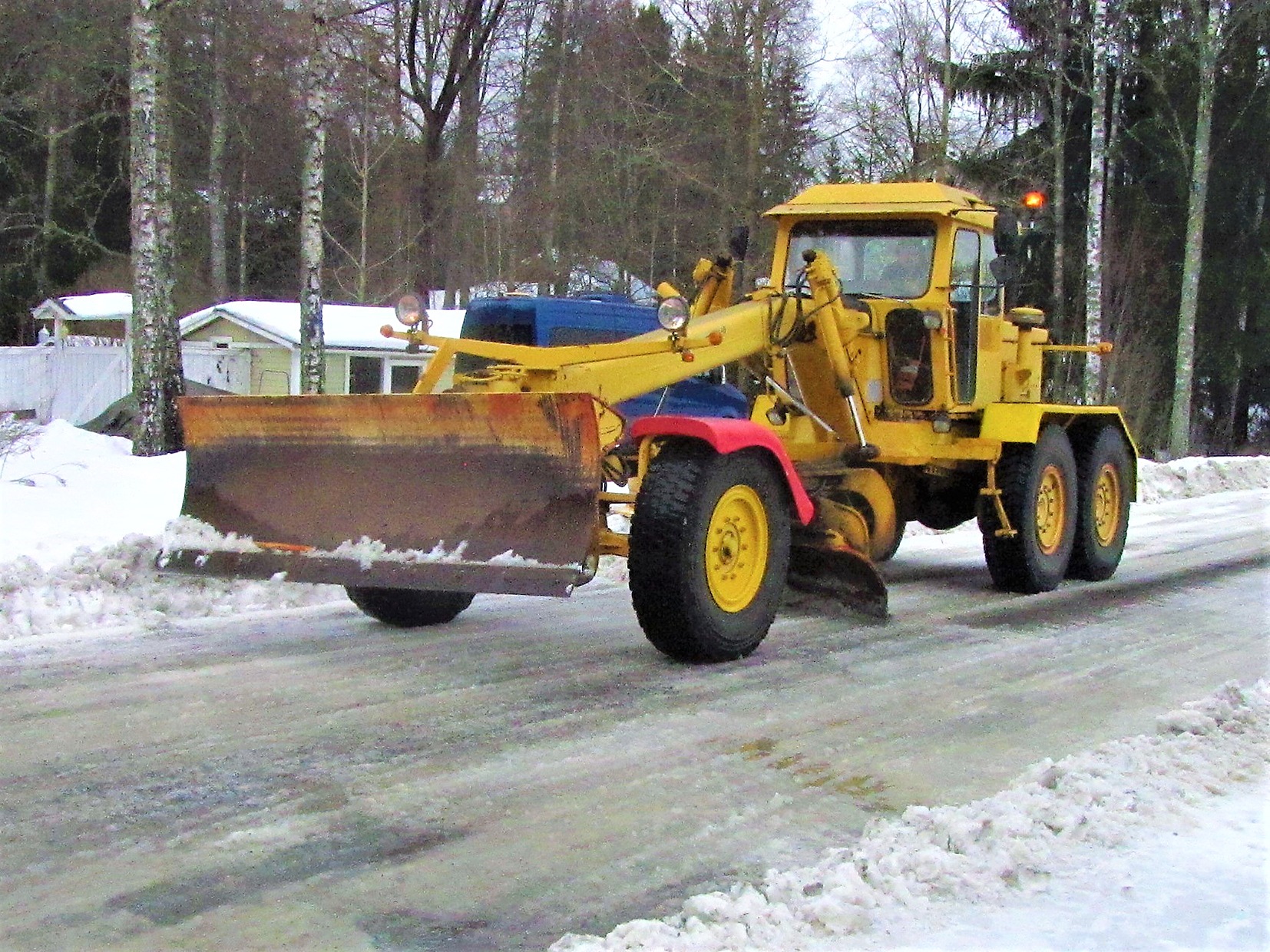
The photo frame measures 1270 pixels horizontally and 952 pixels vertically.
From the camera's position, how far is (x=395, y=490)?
256 inches

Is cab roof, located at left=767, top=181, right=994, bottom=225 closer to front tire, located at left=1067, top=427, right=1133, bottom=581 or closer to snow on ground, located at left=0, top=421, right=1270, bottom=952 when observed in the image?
front tire, located at left=1067, top=427, right=1133, bottom=581

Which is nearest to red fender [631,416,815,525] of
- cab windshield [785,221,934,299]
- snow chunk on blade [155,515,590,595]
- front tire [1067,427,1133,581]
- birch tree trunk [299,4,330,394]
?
snow chunk on blade [155,515,590,595]

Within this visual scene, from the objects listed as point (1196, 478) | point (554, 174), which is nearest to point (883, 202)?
point (1196, 478)

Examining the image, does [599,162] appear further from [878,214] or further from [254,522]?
[254,522]

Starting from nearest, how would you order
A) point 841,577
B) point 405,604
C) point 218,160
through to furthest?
1. point 405,604
2. point 841,577
3. point 218,160

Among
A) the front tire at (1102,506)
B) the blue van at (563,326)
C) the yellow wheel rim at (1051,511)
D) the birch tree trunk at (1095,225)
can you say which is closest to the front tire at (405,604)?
the yellow wheel rim at (1051,511)

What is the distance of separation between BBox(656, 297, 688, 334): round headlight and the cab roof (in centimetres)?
229

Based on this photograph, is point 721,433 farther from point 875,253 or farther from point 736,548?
point 875,253

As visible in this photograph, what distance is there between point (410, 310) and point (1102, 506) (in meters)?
5.83

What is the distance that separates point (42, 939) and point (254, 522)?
11.8 ft

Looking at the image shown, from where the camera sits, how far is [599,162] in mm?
29672

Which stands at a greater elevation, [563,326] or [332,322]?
[332,322]

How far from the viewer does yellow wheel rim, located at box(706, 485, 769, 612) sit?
6391 millimetres

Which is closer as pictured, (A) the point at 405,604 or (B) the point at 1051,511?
(A) the point at 405,604
